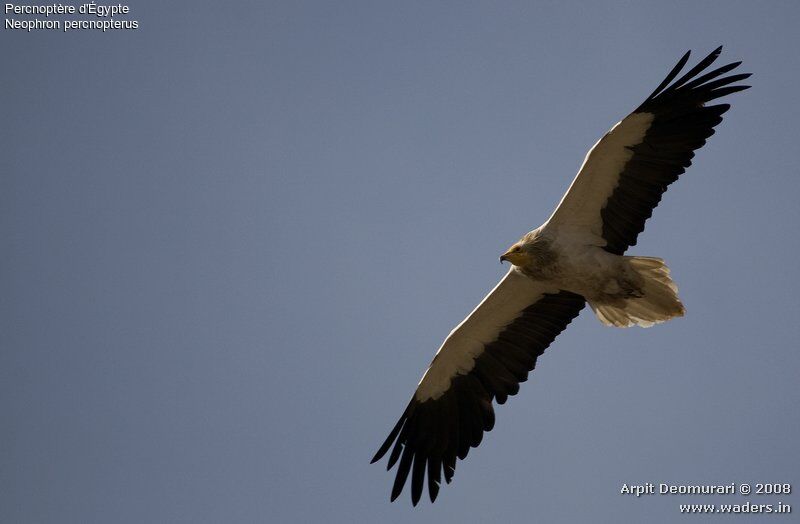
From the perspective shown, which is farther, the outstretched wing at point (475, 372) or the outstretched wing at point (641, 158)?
the outstretched wing at point (475, 372)

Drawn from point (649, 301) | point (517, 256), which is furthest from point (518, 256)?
point (649, 301)

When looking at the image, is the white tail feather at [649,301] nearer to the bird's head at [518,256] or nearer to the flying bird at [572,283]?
the flying bird at [572,283]

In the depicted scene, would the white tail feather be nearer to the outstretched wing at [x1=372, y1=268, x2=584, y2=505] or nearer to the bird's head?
the outstretched wing at [x1=372, y1=268, x2=584, y2=505]

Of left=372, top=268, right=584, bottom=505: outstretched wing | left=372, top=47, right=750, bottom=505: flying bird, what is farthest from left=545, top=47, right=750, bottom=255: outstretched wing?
left=372, top=268, right=584, bottom=505: outstretched wing

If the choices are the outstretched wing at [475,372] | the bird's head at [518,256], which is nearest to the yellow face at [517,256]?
the bird's head at [518,256]

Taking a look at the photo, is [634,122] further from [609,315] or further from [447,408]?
[447,408]

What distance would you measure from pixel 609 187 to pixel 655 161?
48 cm

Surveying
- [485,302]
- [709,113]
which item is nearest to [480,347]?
[485,302]

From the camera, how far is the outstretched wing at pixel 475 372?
34.3ft

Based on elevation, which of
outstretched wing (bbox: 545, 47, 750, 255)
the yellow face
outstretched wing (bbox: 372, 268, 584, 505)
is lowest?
outstretched wing (bbox: 372, 268, 584, 505)

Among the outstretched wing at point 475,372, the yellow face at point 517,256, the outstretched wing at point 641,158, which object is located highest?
the outstretched wing at point 641,158

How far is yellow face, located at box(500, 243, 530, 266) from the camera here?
9734 mm

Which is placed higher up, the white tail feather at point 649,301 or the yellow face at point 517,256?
the yellow face at point 517,256

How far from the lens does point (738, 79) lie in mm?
9352
